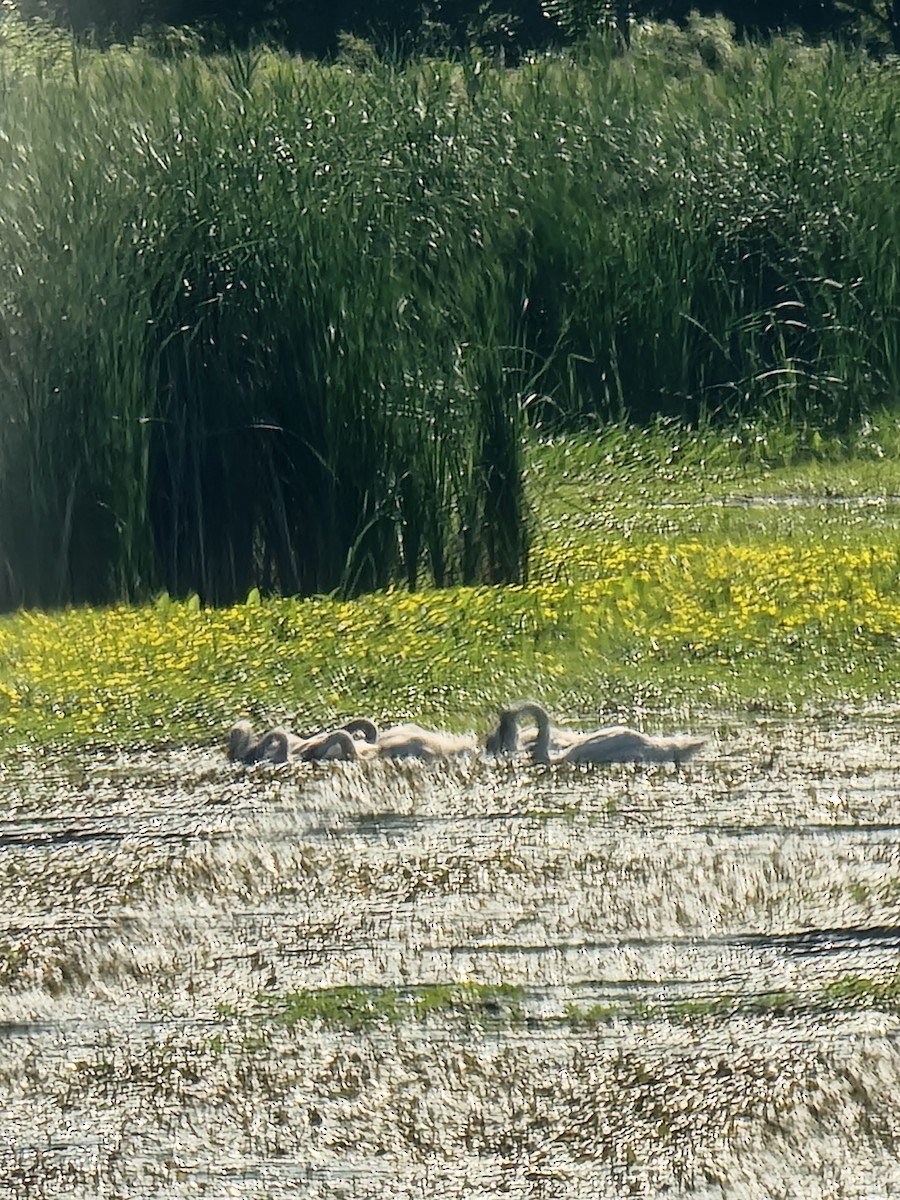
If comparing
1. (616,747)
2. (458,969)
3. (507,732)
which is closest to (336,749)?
(507,732)

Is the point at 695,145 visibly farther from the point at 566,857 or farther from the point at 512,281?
the point at 566,857

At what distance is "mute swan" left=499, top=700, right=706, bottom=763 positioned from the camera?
5.38 m

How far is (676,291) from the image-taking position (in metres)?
10.0

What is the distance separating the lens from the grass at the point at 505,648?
591 cm

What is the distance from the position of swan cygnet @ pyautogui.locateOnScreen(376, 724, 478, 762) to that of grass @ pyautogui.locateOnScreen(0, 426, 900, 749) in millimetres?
273

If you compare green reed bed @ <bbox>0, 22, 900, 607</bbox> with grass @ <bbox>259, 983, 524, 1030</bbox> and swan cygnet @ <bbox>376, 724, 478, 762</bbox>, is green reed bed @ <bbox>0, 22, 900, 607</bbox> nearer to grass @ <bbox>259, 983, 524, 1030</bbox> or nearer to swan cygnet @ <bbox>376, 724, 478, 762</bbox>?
swan cygnet @ <bbox>376, 724, 478, 762</bbox>

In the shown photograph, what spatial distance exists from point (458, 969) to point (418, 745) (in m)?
1.28

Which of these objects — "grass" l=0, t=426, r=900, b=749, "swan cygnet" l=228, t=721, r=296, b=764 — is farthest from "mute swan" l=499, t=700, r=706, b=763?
"swan cygnet" l=228, t=721, r=296, b=764

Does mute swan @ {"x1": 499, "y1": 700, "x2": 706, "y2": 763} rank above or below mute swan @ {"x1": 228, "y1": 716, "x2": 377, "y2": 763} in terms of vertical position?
below

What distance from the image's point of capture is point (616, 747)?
17.7 feet

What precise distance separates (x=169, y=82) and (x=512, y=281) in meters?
1.87

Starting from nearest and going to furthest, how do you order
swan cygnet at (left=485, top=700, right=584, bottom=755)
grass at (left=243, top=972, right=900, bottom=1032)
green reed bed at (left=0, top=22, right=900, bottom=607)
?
grass at (left=243, top=972, right=900, bottom=1032) < swan cygnet at (left=485, top=700, right=584, bottom=755) < green reed bed at (left=0, top=22, right=900, bottom=607)

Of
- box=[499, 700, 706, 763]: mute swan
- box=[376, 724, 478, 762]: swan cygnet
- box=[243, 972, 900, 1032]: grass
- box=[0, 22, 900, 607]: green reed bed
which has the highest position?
box=[0, 22, 900, 607]: green reed bed

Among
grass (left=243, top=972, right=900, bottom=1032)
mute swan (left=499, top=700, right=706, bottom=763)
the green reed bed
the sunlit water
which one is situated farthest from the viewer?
the green reed bed
